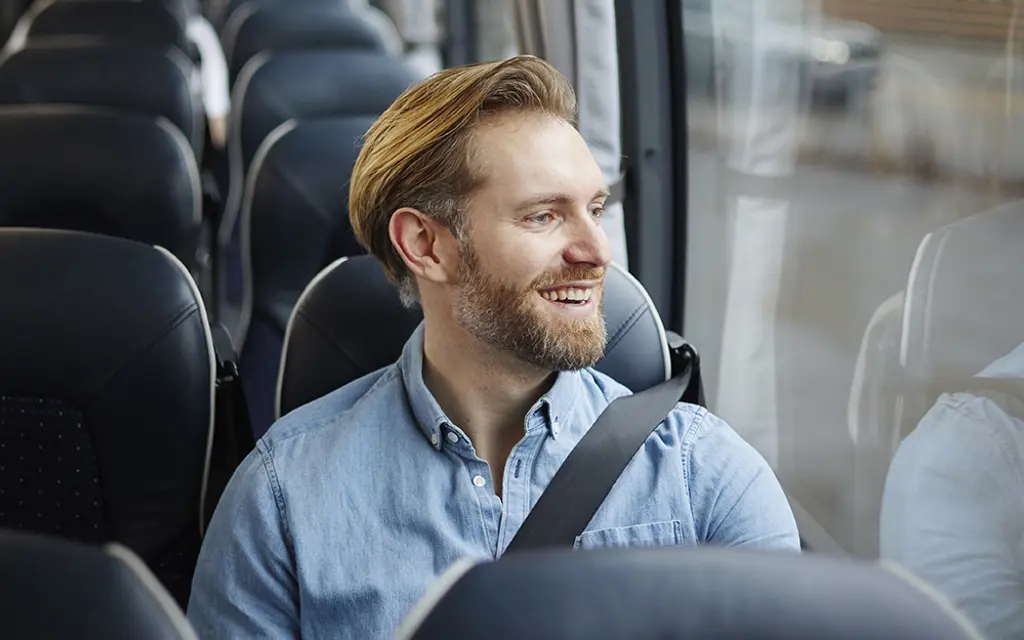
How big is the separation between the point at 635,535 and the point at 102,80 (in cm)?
273

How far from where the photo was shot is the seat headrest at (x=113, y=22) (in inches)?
185

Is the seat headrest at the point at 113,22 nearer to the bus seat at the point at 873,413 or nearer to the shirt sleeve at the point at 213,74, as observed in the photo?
the shirt sleeve at the point at 213,74

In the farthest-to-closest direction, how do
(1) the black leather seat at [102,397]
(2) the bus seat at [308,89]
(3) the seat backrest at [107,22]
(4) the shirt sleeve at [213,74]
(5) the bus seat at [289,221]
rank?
(4) the shirt sleeve at [213,74] → (3) the seat backrest at [107,22] → (2) the bus seat at [308,89] → (5) the bus seat at [289,221] → (1) the black leather seat at [102,397]

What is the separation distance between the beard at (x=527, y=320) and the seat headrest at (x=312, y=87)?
6.40 ft

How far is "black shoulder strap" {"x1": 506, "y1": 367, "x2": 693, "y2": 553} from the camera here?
48.7 inches

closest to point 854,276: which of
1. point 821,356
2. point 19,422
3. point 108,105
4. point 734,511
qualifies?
point 821,356

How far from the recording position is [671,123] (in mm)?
2410

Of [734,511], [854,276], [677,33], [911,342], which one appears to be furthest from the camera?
[677,33]

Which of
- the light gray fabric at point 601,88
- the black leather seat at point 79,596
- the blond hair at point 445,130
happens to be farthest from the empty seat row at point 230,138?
the black leather seat at point 79,596

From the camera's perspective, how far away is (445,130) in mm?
1331

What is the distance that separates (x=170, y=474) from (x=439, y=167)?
58 centimetres

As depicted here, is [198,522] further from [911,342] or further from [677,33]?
[677,33]

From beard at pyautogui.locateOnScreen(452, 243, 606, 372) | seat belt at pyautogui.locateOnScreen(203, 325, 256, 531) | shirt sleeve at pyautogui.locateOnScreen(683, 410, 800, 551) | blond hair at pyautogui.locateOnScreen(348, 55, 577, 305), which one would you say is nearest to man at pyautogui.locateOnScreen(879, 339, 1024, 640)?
shirt sleeve at pyautogui.locateOnScreen(683, 410, 800, 551)

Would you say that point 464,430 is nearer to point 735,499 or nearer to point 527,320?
point 527,320
